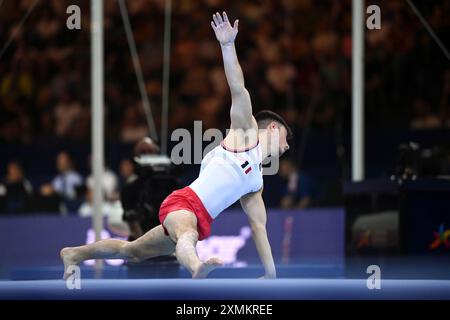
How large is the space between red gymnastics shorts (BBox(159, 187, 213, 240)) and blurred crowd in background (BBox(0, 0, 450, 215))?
19.7ft

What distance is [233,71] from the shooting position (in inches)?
289

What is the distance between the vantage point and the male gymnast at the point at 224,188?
7348 millimetres

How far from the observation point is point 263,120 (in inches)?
308

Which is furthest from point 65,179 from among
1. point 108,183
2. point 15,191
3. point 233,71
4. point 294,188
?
point 233,71

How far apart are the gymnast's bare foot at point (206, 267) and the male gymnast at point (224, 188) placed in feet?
0.63

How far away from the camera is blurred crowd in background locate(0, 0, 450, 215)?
1391cm

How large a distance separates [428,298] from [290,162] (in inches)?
252

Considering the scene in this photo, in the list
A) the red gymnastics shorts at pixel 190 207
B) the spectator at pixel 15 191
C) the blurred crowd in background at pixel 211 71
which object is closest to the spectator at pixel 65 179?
the blurred crowd in background at pixel 211 71

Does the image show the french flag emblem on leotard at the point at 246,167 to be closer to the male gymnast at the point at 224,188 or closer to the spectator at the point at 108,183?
the male gymnast at the point at 224,188

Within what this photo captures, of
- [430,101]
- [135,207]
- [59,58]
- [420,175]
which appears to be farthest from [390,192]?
[59,58]

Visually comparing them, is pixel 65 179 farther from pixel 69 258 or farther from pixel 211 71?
pixel 69 258

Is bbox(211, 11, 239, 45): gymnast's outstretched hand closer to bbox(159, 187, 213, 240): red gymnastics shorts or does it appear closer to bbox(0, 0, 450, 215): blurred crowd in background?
bbox(159, 187, 213, 240): red gymnastics shorts

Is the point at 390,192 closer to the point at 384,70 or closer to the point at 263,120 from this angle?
the point at 263,120

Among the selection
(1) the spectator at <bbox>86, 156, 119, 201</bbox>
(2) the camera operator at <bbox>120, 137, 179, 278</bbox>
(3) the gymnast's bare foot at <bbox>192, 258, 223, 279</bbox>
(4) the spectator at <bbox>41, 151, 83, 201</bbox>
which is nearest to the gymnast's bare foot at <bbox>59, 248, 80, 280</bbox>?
(3) the gymnast's bare foot at <bbox>192, 258, 223, 279</bbox>
